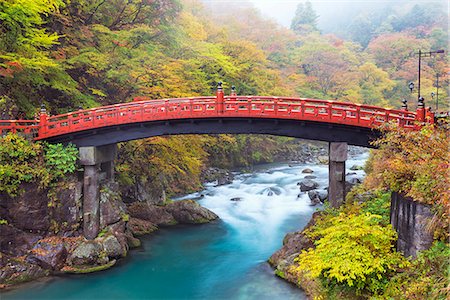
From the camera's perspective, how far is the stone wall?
33.3 feet

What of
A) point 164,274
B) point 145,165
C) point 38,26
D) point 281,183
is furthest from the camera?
point 281,183

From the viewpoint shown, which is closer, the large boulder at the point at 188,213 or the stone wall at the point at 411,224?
the stone wall at the point at 411,224

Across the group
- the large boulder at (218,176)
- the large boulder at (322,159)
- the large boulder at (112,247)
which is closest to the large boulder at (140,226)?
the large boulder at (112,247)

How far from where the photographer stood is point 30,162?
1708cm

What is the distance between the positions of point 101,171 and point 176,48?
38.1 ft

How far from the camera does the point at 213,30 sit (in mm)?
44125

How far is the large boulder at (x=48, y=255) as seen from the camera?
1609 cm

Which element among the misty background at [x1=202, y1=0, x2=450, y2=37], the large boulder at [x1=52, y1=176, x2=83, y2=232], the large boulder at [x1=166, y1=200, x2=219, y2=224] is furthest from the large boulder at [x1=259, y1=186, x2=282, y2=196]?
the misty background at [x1=202, y1=0, x2=450, y2=37]

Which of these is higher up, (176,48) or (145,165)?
(176,48)

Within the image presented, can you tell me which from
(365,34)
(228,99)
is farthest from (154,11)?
(365,34)

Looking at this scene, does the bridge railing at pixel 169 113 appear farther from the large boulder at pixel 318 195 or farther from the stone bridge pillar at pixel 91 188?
the large boulder at pixel 318 195

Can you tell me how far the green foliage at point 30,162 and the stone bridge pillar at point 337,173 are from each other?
11.7 metres

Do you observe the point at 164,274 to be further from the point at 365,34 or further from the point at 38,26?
the point at 365,34

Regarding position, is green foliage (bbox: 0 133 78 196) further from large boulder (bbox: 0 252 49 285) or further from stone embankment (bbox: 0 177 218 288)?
large boulder (bbox: 0 252 49 285)
